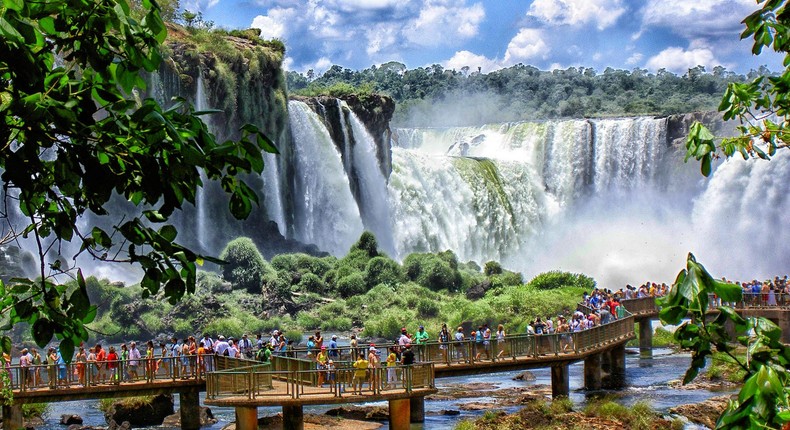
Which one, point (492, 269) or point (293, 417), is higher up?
point (492, 269)

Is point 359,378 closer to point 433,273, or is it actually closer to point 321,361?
point 321,361

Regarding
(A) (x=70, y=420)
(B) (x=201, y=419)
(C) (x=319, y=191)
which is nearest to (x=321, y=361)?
(B) (x=201, y=419)

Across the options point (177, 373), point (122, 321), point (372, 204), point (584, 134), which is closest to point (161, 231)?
point (177, 373)

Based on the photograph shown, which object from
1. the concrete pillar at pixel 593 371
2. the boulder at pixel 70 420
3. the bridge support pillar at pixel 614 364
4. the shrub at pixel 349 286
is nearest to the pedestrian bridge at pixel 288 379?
the concrete pillar at pixel 593 371

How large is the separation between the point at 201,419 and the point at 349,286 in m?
24.7

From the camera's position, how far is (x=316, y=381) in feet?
66.8

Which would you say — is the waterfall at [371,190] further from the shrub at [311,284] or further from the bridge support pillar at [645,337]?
the bridge support pillar at [645,337]

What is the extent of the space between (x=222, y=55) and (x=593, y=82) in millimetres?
82376

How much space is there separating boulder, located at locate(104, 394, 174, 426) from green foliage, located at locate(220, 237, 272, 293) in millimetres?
22149

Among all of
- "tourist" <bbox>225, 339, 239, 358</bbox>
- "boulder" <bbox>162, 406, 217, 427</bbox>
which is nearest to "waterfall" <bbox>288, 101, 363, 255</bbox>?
"boulder" <bbox>162, 406, 217, 427</bbox>

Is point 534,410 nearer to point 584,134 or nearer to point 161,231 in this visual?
point 161,231

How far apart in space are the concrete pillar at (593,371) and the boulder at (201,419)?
10280mm

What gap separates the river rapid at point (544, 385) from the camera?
2467 centimetres

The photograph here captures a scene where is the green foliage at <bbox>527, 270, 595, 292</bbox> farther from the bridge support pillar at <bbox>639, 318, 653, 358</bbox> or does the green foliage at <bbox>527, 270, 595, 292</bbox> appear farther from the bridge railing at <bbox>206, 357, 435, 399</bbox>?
the bridge railing at <bbox>206, 357, 435, 399</bbox>
